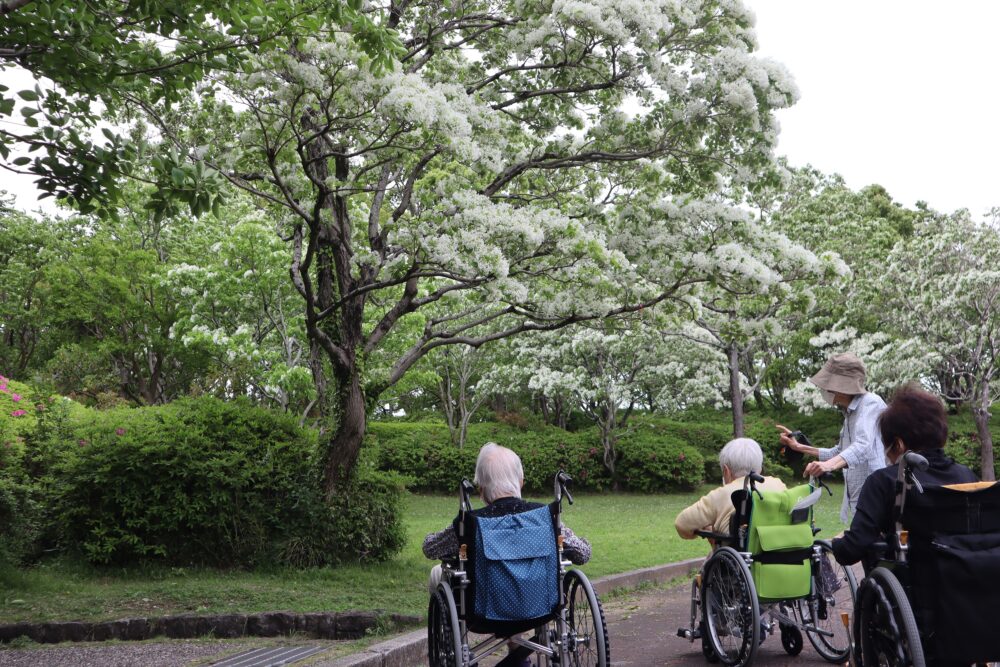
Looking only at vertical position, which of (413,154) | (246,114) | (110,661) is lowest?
(110,661)

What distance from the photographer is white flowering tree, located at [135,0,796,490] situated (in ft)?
23.6

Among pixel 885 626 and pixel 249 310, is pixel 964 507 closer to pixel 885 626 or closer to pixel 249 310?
pixel 885 626

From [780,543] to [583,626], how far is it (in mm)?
1259

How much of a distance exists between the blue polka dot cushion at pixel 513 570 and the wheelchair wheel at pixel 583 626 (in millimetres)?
161

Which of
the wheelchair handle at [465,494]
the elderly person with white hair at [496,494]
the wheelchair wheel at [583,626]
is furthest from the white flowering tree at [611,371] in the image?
the wheelchair handle at [465,494]

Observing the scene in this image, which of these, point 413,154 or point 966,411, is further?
point 966,411

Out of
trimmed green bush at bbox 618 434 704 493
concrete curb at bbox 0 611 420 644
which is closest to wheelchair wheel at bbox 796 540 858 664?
concrete curb at bbox 0 611 420 644

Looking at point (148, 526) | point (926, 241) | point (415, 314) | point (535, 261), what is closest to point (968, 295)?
point (926, 241)

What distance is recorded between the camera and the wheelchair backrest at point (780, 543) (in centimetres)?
465

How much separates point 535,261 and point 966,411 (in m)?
23.2


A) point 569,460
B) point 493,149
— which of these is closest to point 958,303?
point 569,460

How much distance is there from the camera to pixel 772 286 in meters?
8.77

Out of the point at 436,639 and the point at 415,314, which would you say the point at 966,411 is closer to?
the point at 415,314

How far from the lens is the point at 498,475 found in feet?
13.8
